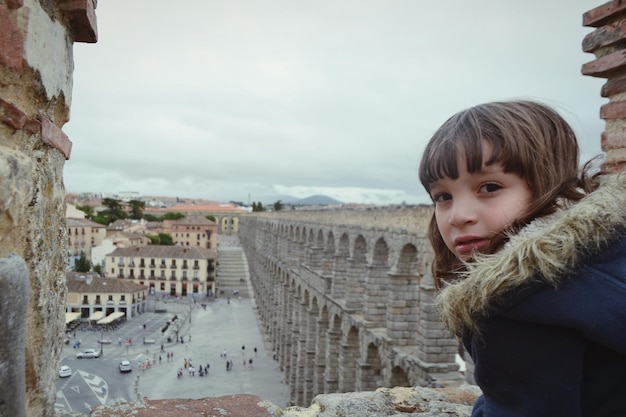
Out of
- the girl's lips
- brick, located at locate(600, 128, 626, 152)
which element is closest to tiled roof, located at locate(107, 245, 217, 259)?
brick, located at locate(600, 128, 626, 152)

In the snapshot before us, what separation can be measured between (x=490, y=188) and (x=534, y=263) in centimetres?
44

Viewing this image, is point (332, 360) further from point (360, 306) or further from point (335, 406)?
point (335, 406)

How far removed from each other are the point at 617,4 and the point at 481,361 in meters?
2.54

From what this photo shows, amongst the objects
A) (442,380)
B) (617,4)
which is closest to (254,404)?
(617,4)

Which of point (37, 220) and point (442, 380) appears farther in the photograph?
point (442, 380)

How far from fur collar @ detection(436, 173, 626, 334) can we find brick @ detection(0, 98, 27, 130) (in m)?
1.53

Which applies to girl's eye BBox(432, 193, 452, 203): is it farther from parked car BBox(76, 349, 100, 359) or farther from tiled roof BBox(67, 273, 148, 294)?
tiled roof BBox(67, 273, 148, 294)

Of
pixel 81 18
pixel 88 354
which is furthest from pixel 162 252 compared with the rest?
pixel 81 18

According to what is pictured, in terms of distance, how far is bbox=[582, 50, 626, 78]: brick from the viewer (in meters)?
3.12

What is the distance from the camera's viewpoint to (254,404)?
3.18 meters

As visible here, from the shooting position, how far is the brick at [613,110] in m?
3.20

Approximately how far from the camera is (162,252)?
177ft

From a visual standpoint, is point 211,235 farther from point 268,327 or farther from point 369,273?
point 369,273

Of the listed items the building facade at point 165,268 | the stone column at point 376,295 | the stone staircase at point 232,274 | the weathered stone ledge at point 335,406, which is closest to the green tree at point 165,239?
the stone staircase at point 232,274
